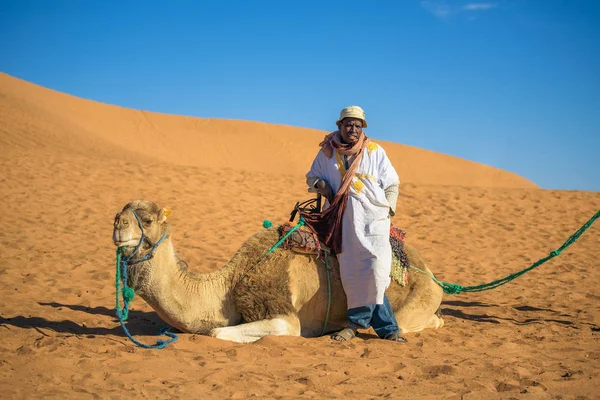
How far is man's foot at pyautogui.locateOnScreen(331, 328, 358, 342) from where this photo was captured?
16.8ft

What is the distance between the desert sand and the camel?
0.58 feet

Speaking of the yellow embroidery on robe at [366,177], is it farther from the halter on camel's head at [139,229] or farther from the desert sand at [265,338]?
the halter on camel's head at [139,229]

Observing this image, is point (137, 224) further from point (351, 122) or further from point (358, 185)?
point (351, 122)

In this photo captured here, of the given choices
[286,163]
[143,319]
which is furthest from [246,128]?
[143,319]

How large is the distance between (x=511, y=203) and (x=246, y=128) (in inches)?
1620

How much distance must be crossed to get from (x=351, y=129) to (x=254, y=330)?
1.93 meters

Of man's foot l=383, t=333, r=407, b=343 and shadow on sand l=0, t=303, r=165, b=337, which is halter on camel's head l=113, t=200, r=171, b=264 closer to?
shadow on sand l=0, t=303, r=165, b=337

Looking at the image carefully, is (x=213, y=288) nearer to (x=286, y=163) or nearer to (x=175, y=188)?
(x=175, y=188)

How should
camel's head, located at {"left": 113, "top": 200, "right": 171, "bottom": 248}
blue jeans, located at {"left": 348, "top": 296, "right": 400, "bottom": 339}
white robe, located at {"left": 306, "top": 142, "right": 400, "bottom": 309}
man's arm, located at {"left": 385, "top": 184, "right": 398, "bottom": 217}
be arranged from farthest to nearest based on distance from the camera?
man's arm, located at {"left": 385, "top": 184, "right": 398, "bottom": 217} < blue jeans, located at {"left": 348, "top": 296, "right": 400, "bottom": 339} < white robe, located at {"left": 306, "top": 142, "right": 400, "bottom": 309} < camel's head, located at {"left": 113, "top": 200, "right": 171, "bottom": 248}

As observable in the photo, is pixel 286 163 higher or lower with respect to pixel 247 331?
higher

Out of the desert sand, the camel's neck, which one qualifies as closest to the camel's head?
the camel's neck

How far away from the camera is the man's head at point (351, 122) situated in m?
5.21

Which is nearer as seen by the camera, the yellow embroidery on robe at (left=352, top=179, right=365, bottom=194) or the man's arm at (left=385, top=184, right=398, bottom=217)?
the yellow embroidery on robe at (left=352, top=179, right=365, bottom=194)

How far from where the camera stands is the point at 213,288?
16.5ft
